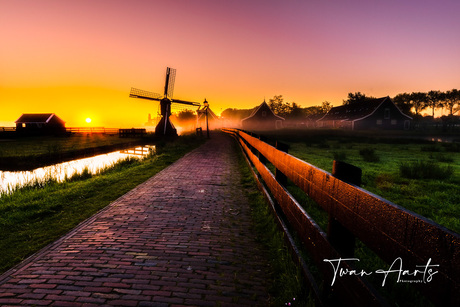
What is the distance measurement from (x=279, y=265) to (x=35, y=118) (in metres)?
78.3

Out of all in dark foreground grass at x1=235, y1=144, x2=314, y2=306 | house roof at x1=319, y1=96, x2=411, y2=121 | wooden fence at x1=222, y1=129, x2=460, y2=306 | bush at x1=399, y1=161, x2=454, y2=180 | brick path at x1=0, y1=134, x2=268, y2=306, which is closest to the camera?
wooden fence at x1=222, y1=129, x2=460, y2=306

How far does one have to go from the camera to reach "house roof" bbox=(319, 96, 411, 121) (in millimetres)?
51469

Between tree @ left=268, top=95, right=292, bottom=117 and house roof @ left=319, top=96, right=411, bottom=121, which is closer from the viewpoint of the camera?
house roof @ left=319, top=96, right=411, bottom=121

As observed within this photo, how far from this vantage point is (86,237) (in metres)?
4.15

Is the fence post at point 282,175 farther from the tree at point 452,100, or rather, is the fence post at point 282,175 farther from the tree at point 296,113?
the tree at point 452,100

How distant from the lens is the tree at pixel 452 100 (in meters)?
101

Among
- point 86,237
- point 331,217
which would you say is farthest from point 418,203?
point 86,237

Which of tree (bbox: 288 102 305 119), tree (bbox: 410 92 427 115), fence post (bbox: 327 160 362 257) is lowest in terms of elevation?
fence post (bbox: 327 160 362 257)

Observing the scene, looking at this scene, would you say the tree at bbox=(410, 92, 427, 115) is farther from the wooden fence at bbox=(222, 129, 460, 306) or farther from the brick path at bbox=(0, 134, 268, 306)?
the wooden fence at bbox=(222, 129, 460, 306)

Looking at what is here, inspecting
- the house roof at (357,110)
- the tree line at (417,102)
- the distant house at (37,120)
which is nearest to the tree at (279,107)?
the tree line at (417,102)

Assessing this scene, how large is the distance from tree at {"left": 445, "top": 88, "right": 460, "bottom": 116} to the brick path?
130 m

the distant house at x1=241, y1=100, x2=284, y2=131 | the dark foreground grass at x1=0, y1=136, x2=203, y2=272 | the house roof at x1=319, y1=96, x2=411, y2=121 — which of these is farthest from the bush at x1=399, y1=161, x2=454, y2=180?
the distant house at x1=241, y1=100, x2=284, y2=131

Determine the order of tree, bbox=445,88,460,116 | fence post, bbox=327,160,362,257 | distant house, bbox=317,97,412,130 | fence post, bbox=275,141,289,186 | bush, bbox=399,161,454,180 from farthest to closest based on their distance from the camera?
tree, bbox=445,88,460,116
distant house, bbox=317,97,412,130
bush, bbox=399,161,454,180
fence post, bbox=275,141,289,186
fence post, bbox=327,160,362,257

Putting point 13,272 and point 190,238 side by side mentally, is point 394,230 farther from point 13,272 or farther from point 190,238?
point 13,272
